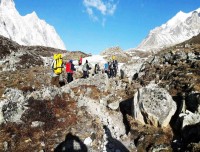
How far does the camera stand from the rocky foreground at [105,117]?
21.0 m

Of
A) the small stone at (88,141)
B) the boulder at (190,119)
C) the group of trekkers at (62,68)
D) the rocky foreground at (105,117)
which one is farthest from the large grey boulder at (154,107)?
the group of trekkers at (62,68)

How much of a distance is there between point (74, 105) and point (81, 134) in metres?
5.27

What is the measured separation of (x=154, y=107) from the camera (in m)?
22.6

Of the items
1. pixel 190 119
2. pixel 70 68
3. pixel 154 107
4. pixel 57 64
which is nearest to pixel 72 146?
pixel 154 107

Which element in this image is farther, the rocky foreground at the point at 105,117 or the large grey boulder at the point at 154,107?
the large grey boulder at the point at 154,107

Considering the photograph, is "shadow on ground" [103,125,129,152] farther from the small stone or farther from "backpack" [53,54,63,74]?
"backpack" [53,54,63,74]

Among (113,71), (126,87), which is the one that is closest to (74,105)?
(126,87)

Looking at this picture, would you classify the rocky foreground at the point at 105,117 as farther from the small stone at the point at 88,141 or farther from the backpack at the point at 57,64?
the backpack at the point at 57,64

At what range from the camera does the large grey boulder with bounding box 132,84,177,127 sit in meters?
22.5

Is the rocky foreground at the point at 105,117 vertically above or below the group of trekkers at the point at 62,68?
below

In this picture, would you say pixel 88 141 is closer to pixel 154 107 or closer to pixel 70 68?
pixel 154 107

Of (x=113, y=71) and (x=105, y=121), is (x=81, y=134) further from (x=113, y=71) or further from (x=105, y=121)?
(x=113, y=71)

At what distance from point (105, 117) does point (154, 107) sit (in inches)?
202

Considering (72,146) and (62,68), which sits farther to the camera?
(62,68)
